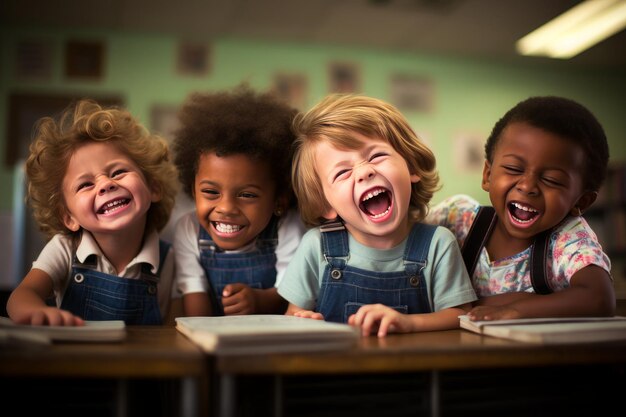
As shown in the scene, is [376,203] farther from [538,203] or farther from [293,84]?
[293,84]

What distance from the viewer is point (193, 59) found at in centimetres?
485

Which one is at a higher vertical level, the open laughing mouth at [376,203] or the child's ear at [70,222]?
the open laughing mouth at [376,203]

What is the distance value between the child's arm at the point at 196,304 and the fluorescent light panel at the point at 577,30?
4.24 meters

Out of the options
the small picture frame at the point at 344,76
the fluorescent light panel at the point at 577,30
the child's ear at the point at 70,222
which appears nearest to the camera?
the child's ear at the point at 70,222

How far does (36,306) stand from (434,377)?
0.58 metres

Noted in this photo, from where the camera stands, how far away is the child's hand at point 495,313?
877 millimetres

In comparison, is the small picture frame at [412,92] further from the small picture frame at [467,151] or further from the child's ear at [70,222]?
the child's ear at [70,222]

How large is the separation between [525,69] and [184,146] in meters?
4.83

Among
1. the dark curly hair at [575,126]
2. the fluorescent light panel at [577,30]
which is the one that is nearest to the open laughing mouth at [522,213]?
the dark curly hair at [575,126]

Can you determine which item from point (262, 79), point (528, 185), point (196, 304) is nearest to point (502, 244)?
point (528, 185)

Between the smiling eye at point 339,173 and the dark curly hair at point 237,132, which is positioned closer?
the smiling eye at point 339,173

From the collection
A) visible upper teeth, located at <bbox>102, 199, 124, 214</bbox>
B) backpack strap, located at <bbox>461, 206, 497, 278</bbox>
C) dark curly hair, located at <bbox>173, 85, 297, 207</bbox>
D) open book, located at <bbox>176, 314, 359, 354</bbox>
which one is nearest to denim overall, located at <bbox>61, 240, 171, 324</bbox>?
visible upper teeth, located at <bbox>102, 199, 124, 214</bbox>

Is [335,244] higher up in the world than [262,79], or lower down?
lower down

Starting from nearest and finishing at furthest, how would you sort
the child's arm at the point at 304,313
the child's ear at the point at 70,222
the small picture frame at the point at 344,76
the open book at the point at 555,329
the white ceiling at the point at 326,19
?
1. the open book at the point at 555,329
2. the child's arm at the point at 304,313
3. the child's ear at the point at 70,222
4. the white ceiling at the point at 326,19
5. the small picture frame at the point at 344,76
